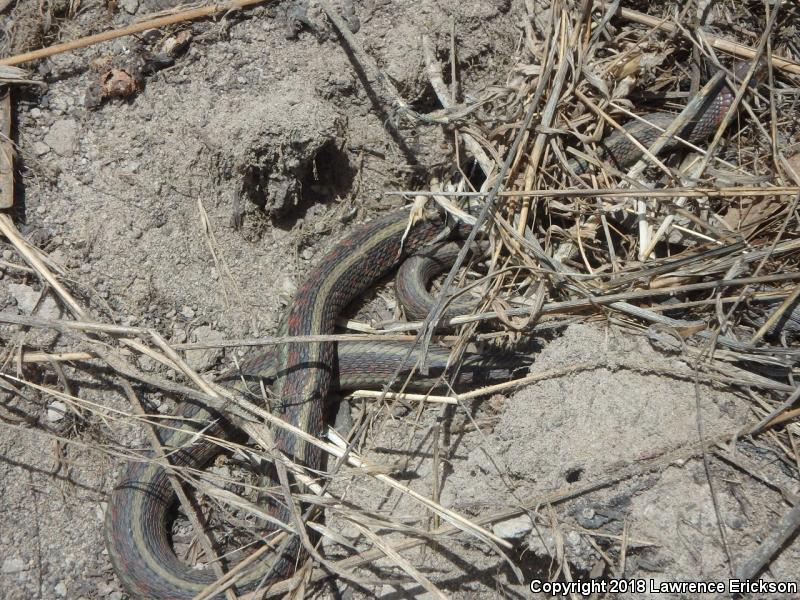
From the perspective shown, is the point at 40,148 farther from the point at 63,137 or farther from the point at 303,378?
the point at 303,378

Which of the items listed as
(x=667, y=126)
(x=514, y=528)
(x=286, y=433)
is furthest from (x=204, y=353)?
(x=667, y=126)

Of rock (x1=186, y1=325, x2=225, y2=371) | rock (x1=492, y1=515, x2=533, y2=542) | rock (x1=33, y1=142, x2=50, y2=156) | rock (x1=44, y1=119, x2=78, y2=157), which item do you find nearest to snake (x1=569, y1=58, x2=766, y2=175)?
rock (x1=492, y1=515, x2=533, y2=542)

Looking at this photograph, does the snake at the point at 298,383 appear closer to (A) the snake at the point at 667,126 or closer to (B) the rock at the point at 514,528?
(B) the rock at the point at 514,528

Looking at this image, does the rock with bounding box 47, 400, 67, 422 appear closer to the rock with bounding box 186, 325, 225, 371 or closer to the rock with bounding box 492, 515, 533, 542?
the rock with bounding box 186, 325, 225, 371

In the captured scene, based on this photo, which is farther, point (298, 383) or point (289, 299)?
point (289, 299)

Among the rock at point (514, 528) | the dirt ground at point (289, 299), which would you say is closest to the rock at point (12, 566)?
the dirt ground at point (289, 299)

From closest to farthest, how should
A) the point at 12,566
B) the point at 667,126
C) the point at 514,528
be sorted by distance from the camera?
the point at 514,528, the point at 12,566, the point at 667,126

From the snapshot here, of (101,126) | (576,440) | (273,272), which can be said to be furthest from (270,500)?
(101,126)
